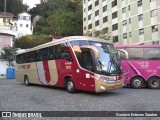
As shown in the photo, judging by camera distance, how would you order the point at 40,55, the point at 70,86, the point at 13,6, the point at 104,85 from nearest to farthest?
the point at 104,85, the point at 70,86, the point at 40,55, the point at 13,6

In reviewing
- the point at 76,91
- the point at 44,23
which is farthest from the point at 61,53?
the point at 44,23

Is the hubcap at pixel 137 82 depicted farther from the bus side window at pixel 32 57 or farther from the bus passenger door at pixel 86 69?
the bus side window at pixel 32 57

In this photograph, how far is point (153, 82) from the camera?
17.8 m

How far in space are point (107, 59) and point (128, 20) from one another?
33854mm

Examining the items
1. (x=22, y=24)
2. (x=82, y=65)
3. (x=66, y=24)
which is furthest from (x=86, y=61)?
(x=22, y=24)

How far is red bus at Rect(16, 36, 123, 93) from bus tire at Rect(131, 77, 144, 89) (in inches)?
177

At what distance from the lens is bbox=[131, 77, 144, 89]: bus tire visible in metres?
17.9

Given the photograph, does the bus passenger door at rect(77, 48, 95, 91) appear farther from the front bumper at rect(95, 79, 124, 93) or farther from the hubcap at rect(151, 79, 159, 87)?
the hubcap at rect(151, 79, 159, 87)

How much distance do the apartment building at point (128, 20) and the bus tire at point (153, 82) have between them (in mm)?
20557

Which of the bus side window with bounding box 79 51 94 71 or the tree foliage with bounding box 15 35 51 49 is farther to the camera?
the tree foliage with bounding box 15 35 51 49

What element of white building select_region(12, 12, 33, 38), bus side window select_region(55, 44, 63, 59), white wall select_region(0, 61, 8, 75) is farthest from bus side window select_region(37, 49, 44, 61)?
white building select_region(12, 12, 33, 38)

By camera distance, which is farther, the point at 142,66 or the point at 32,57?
the point at 32,57

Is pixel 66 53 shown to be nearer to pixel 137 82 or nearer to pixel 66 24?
pixel 137 82

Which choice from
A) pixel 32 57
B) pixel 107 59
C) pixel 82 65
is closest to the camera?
pixel 107 59
